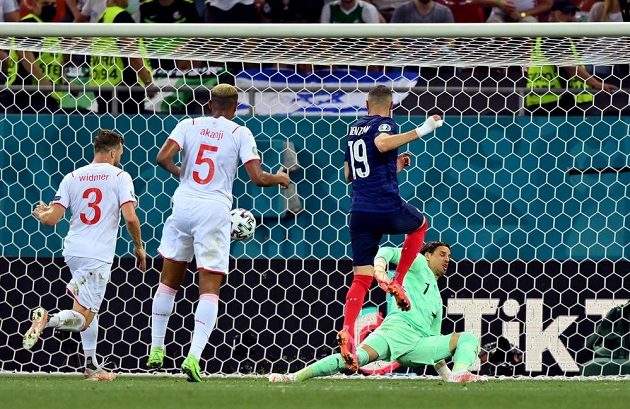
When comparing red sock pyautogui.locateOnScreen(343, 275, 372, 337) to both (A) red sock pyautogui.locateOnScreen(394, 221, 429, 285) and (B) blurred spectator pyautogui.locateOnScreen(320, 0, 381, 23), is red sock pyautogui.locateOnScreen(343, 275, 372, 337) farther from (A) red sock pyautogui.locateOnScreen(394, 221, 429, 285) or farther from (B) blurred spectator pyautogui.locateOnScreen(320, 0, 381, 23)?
(B) blurred spectator pyautogui.locateOnScreen(320, 0, 381, 23)

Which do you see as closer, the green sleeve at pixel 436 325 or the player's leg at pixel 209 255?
the player's leg at pixel 209 255

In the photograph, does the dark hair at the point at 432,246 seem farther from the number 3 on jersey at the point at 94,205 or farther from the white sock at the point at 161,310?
the number 3 on jersey at the point at 94,205

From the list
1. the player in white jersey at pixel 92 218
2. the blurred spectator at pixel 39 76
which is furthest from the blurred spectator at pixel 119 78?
the player in white jersey at pixel 92 218

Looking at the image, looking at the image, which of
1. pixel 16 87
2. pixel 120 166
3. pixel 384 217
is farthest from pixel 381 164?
pixel 16 87

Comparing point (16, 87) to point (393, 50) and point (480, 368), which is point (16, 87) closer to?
point (393, 50)

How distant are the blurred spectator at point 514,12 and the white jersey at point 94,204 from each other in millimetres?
4889

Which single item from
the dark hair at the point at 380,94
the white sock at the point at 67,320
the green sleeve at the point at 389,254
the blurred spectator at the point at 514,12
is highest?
the blurred spectator at the point at 514,12

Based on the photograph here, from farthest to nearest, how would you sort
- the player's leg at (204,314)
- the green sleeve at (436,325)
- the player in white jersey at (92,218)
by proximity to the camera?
the green sleeve at (436,325) → the player in white jersey at (92,218) → the player's leg at (204,314)

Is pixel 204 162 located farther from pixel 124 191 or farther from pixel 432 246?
pixel 432 246

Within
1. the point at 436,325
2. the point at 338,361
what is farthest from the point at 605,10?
the point at 338,361

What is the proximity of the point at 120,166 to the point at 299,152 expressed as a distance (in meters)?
1.40

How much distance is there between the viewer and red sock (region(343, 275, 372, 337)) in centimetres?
873

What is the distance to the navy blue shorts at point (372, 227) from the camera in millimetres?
8820

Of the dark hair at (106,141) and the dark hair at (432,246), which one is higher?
the dark hair at (106,141)
